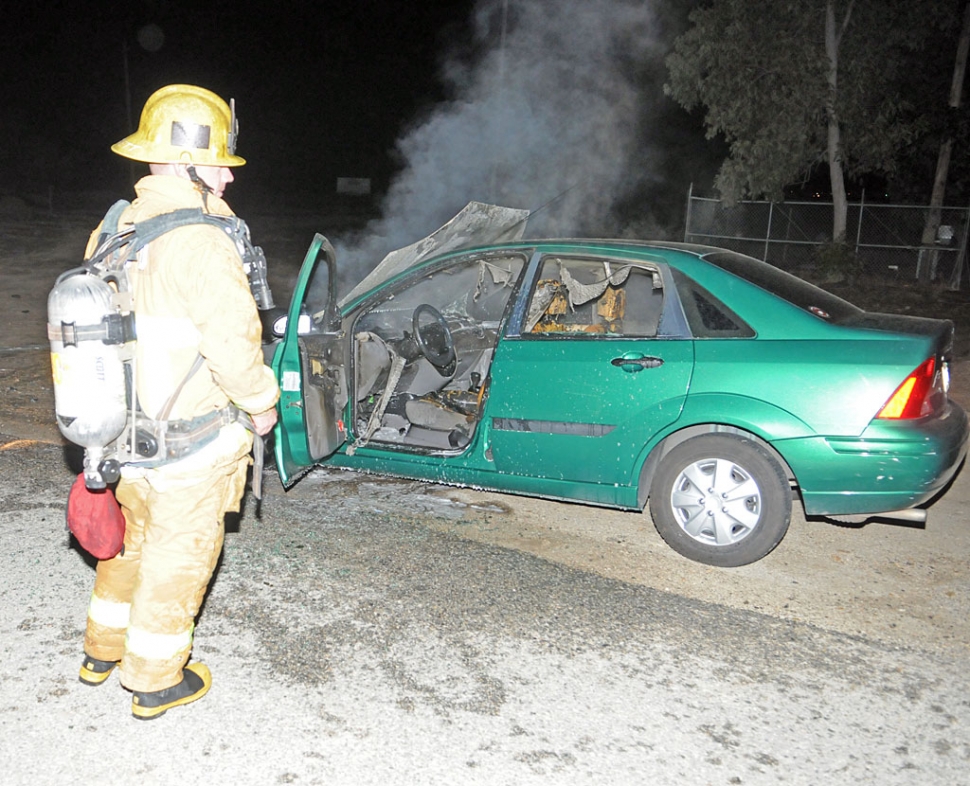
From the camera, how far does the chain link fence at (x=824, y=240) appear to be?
53.0 ft

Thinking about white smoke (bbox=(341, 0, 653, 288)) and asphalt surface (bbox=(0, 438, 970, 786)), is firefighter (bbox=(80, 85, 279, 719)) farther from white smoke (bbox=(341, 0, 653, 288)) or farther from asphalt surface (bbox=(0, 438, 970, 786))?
white smoke (bbox=(341, 0, 653, 288))

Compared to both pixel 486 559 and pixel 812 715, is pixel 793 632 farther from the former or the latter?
pixel 486 559

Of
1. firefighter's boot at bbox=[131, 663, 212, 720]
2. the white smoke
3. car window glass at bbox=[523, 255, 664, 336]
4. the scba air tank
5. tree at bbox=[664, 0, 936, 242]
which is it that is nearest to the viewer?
the scba air tank

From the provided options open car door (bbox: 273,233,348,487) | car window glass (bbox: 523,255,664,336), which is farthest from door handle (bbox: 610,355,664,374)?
open car door (bbox: 273,233,348,487)

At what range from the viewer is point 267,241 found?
2066 cm

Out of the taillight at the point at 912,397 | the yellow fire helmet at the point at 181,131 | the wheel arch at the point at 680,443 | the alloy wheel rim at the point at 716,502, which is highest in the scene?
the yellow fire helmet at the point at 181,131

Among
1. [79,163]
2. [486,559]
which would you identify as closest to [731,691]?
[486,559]

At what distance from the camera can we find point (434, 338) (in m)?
5.45

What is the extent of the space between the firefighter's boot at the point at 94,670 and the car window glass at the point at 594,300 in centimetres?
285

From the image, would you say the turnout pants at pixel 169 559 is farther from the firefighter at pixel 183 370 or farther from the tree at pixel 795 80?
the tree at pixel 795 80

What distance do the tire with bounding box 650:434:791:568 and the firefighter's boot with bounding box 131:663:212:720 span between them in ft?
7.34

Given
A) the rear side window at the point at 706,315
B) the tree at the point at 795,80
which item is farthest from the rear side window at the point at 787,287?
the tree at the point at 795,80

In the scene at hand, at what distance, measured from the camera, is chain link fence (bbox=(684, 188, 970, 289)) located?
16141 millimetres

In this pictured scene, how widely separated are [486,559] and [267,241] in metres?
17.4
